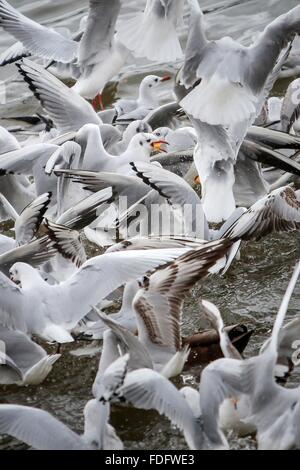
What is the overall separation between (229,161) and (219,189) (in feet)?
0.73

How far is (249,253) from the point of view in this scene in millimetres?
6609

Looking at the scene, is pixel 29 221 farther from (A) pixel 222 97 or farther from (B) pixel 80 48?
(B) pixel 80 48

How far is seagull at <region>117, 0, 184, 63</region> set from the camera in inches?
292

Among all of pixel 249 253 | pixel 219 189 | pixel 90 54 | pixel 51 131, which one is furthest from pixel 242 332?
pixel 90 54


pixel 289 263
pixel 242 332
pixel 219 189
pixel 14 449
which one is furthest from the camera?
pixel 219 189

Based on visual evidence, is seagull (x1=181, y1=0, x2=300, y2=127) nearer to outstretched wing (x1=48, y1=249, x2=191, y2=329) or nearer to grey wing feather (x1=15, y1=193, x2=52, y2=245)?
grey wing feather (x1=15, y1=193, x2=52, y2=245)

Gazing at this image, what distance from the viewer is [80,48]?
9352 millimetres

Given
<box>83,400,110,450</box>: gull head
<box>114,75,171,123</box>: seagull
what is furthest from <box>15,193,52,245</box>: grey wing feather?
<box>114,75,171,123</box>: seagull

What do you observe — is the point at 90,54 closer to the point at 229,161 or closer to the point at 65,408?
the point at 229,161

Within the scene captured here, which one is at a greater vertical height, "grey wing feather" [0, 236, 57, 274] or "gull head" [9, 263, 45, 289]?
"gull head" [9, 263, 45, 289]

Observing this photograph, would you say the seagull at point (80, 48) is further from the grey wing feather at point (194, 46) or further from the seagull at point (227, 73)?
the seagull at point (227, 73)

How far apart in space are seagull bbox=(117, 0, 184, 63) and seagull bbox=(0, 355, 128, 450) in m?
3.60

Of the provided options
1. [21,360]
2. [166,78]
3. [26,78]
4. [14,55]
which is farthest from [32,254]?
[14,55]

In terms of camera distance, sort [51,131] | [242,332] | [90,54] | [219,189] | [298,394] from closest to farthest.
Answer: [298,394], [242,332], [219,189], [51,131], [90,54]
